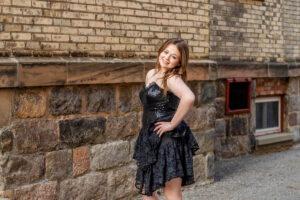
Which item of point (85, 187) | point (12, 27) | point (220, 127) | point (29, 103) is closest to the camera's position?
point (12, 27)

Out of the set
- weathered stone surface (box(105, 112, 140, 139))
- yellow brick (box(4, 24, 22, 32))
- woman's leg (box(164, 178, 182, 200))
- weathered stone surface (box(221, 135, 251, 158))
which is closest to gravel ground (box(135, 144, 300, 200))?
weathered stone surface (box(221, 135, 251, 158))

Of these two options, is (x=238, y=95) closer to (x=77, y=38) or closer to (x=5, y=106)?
(x=77, y=38)

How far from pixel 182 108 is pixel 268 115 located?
5865mm

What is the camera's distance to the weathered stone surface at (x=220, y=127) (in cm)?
765

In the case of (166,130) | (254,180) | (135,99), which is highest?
(135,99)

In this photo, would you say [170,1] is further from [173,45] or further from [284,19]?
[284,19]

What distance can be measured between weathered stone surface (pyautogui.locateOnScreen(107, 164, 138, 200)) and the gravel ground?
0.47m

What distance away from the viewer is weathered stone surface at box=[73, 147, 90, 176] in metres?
4.74

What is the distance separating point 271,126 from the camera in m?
9.06

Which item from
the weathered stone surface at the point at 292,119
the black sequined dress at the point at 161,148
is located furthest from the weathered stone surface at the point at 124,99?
the weathered stone surface at the point at 292,119

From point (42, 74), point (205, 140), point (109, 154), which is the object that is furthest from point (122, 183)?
point (42, 74)

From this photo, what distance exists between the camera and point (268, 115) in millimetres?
8945

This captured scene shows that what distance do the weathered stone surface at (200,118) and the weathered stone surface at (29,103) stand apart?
1999 mm

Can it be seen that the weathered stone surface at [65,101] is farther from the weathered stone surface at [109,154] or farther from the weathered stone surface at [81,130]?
the weathered stone surface at [109,154]
